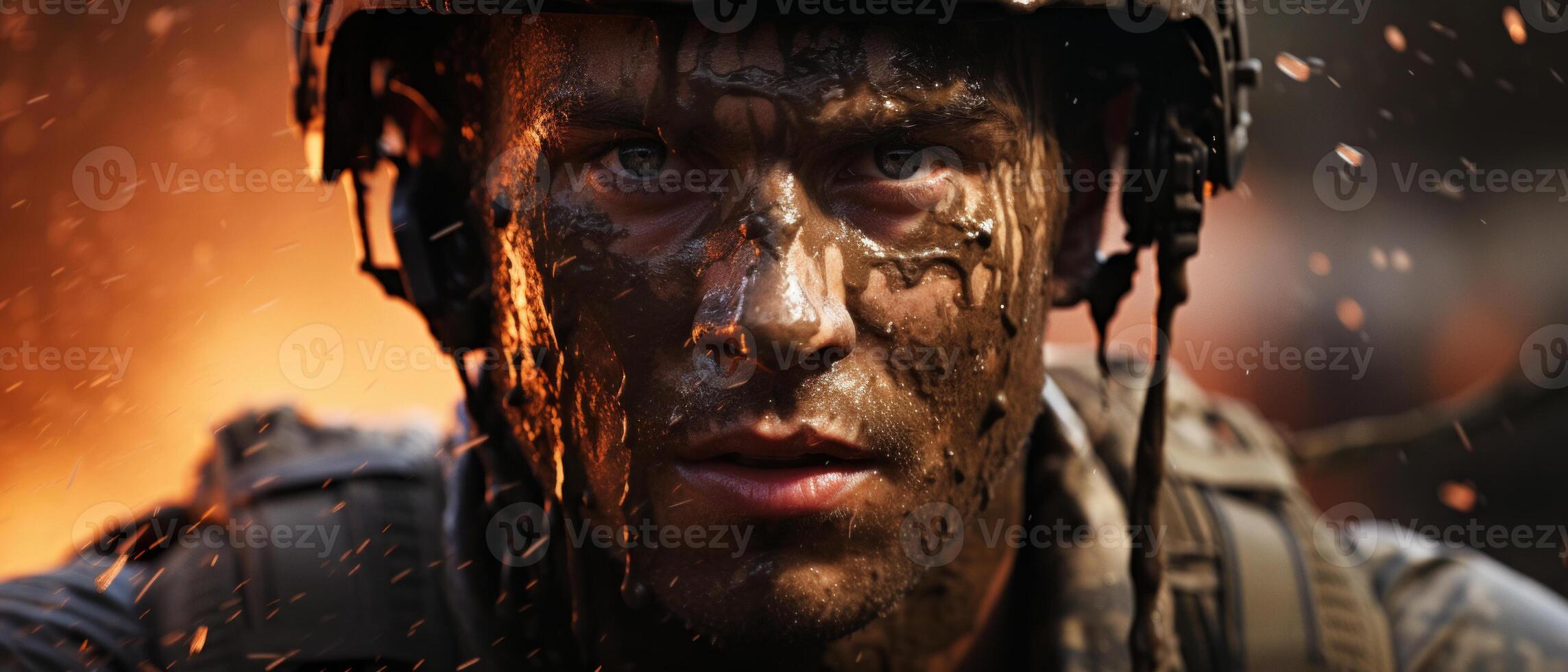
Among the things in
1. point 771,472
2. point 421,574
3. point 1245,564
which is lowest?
point 1245,564

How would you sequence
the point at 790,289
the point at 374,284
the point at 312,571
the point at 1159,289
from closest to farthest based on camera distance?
the point at 790,289, the point at 1159,289, the point at 312,571, the point at 374,284

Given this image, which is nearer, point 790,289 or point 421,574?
point 790,289

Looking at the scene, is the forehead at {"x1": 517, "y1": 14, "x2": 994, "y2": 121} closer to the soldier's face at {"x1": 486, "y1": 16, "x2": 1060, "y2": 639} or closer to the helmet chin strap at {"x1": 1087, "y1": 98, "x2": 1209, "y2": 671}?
the soldier's face at {"x1": 486, "y1": 16, "x2": 1060, "y2": 639}

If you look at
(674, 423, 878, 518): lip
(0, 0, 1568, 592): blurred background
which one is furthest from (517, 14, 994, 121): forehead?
(0, 0, 1568, 592): blurred background

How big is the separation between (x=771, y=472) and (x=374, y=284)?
316cm

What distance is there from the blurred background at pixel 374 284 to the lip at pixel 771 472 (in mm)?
1240

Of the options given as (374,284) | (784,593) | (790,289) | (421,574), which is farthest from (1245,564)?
(374,284)

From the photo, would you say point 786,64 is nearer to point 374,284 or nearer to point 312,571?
point 312,571

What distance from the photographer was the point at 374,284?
4082 mm

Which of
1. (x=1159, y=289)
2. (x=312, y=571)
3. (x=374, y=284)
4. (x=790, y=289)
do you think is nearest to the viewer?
(x=790, y=289)

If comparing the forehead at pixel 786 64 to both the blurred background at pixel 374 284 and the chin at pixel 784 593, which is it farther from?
the blurred background at pixel 374 284

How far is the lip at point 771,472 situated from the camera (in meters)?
1.23

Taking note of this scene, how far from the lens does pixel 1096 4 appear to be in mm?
1310

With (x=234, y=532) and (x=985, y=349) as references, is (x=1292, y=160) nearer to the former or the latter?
(x=985, y=349)
